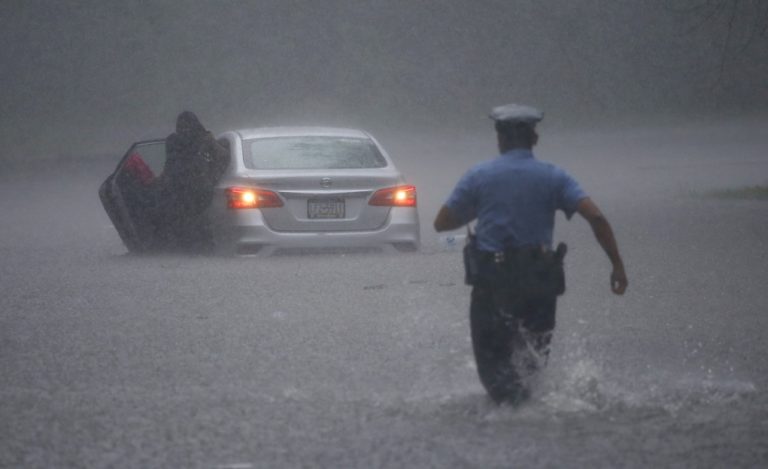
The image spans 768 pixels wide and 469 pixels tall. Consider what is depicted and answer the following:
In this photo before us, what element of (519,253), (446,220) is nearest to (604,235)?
(519,253)

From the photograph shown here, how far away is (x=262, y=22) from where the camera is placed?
188ft

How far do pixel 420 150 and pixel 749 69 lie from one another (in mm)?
19371

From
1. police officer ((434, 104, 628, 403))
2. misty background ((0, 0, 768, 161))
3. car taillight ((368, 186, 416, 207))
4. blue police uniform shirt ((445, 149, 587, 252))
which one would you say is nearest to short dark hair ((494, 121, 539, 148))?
police officer ((434, 104, 628, 403))

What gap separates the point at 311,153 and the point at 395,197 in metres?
1.03

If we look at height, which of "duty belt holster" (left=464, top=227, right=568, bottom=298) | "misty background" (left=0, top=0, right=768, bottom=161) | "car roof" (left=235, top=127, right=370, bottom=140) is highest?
"duty belt holster" (left=464, top=227, right=568, bottom=298)

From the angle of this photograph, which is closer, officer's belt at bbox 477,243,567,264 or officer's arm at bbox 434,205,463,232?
officer's belt at bbox 477,243,567,264

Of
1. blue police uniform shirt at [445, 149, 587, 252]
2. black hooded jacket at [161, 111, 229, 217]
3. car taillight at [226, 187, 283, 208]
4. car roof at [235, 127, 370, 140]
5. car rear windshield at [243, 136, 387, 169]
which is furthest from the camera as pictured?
car roof at [235, 127, 370, 140]

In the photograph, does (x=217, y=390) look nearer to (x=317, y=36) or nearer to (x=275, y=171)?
(x=275, y=171)

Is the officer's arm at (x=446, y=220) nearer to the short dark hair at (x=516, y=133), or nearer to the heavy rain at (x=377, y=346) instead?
the short dark hair at (x=516, y=133)

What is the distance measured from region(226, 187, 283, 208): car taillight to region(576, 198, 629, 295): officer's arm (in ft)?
24.9

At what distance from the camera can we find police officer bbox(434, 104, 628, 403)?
6.97 meters

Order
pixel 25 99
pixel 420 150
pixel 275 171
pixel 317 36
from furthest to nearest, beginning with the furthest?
pixel 317 36 < pixel 25 99 < pixel 420 150 < pixel 275 171

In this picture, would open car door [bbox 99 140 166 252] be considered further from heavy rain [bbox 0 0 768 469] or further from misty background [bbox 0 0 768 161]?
misty background [bbox 0 0 768 161]

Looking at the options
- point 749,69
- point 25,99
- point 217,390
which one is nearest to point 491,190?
point 217,390
